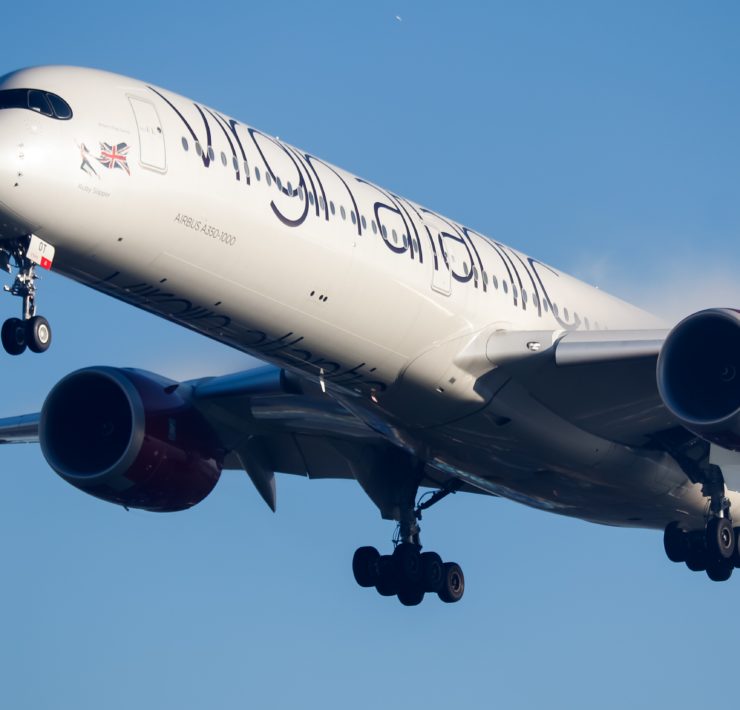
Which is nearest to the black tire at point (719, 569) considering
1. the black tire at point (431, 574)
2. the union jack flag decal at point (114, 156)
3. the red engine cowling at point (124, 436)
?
the black tire at point (431, 574)

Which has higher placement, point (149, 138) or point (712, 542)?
point (149, 138)

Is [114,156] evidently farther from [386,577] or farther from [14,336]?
[386,577]

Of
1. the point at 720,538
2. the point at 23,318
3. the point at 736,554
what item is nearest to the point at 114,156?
the point at 23,318

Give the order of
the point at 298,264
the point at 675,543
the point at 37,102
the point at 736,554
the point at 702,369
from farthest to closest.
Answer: the point at 675,543, the point at 736,554, the point at 702,369, the point at 298,264, the point at 37,102

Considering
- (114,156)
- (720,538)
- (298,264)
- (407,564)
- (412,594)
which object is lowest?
(412,594)

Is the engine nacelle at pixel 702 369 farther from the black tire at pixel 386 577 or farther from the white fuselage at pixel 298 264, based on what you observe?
the black tire at pixel 386 577

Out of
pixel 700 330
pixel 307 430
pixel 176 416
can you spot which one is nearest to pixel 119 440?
pixel 176 416

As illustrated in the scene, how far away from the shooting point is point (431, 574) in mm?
33094

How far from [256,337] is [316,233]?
1.81m

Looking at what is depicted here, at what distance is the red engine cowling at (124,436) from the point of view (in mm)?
32062

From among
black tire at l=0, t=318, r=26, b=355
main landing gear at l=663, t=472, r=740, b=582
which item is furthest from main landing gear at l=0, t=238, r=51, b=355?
main landing gear at l=663, t=472, r=740, b=582

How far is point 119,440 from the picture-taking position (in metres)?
32.2

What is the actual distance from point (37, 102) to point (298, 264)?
4.58 m

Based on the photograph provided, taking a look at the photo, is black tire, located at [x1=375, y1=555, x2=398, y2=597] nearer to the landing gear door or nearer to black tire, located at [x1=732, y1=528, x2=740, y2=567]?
black tire, located at [x1=732, y1=528, x2=740, y2=567]
